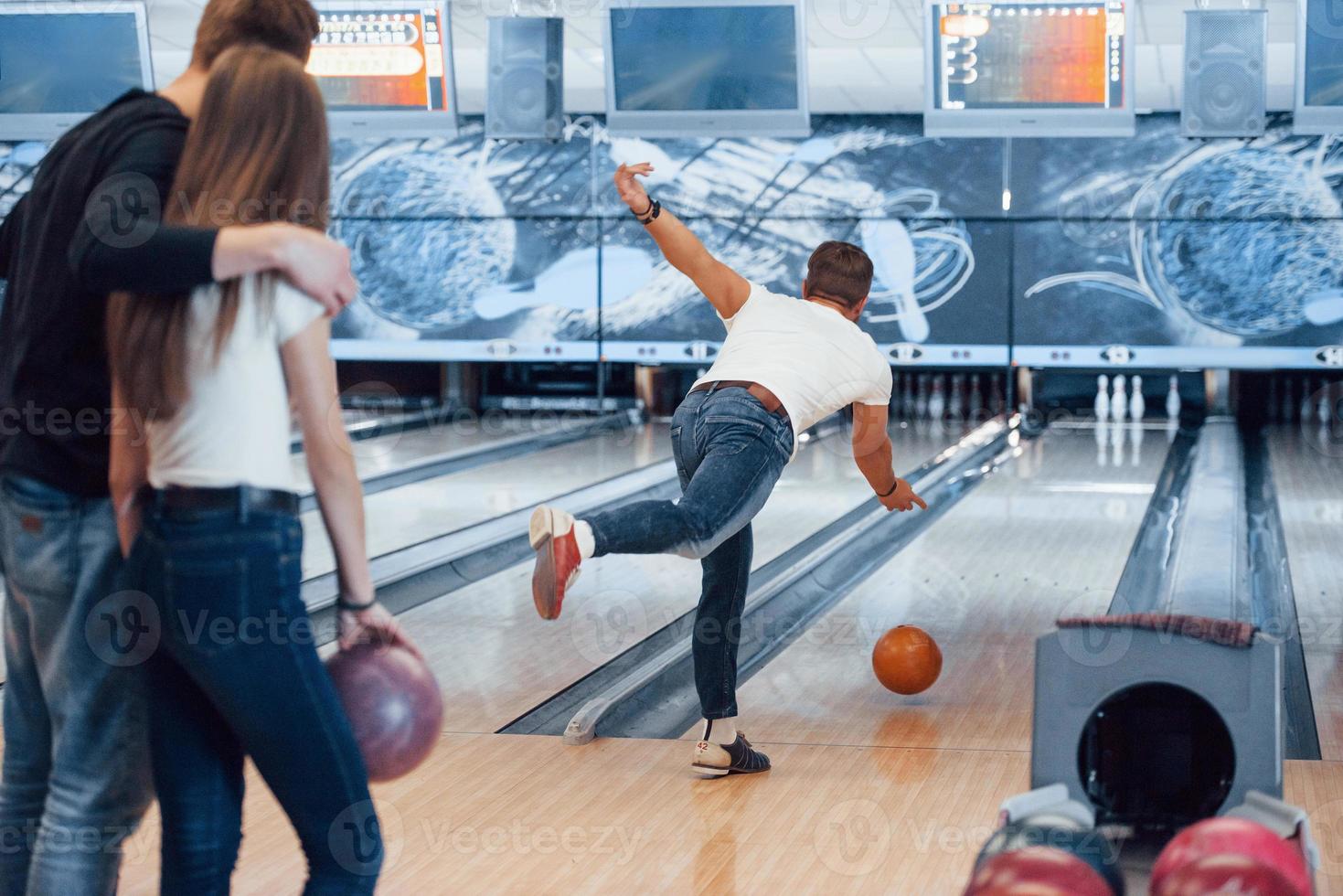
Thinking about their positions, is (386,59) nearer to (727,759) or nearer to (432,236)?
(432,236)

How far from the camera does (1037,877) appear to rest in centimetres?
128

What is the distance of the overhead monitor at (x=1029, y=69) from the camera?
5.27 m

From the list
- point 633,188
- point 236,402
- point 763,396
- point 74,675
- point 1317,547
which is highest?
point 633,188

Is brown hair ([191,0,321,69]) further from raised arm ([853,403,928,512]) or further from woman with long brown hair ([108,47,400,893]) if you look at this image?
raised arm ([853,403,928,512])

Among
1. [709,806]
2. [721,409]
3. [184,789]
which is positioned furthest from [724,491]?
[184,789]

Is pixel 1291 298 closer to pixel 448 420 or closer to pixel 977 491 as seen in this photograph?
pixel 977 491

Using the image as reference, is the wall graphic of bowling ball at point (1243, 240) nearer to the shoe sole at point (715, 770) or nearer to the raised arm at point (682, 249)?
the raised arm at point (682, 249)

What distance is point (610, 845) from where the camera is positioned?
2.12 m

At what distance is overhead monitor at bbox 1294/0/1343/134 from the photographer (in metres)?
4.88

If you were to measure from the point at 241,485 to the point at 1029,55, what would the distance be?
15.6 feet

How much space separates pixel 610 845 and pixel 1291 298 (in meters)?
7.22

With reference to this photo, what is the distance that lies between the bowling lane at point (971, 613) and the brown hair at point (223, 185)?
5.83 feet

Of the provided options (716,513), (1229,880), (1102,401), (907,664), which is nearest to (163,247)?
(1229,880)

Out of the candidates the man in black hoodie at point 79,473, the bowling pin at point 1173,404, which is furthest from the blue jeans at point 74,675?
the bowling pin at point 1173,404
